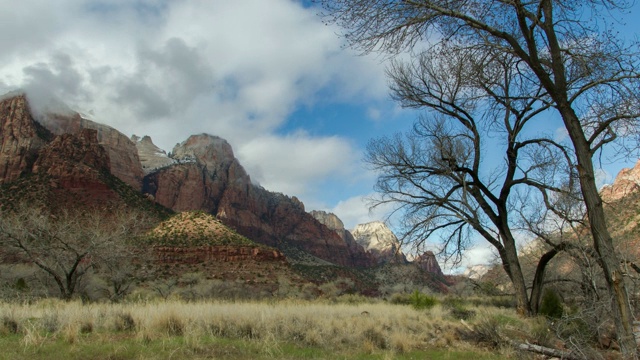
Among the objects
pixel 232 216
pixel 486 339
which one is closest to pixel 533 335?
pixel 486 339

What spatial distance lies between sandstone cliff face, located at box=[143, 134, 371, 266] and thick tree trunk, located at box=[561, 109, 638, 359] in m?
115

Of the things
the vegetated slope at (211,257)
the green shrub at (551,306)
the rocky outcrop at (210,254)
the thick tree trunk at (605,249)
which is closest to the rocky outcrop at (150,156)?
the vegetated slope at (211,257)

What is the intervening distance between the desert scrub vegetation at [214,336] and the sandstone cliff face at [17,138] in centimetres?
6552

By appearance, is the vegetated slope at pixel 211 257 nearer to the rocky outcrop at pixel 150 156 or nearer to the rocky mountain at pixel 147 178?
the rocky mountain at pixel 147 178

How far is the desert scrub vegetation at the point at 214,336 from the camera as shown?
6727 mm

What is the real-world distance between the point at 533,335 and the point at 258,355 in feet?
20.7

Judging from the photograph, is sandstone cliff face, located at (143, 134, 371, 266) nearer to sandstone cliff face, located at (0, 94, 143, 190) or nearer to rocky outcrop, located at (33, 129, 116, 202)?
sandstone cliff face, located at (0, 94, 143, 190)

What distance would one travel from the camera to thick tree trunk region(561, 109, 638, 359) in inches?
225

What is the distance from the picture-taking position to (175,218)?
5894cm

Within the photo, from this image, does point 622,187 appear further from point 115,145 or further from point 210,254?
point 115,145

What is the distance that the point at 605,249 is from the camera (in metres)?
5.95

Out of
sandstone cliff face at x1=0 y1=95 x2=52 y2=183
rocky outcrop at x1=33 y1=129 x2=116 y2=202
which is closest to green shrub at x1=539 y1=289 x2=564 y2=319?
rocky outcrop at x1=33 y1=129 x2=116 y2=202

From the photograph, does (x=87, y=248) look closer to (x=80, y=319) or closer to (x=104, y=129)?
(x=80, y=319)

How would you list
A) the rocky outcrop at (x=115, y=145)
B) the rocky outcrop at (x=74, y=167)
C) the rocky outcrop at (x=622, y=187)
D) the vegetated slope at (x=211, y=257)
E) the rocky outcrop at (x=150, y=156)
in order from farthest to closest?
the rocky outcrop at (x=150, y=156) → the rocky outcrop at (x=115, y=145) → the rocky outcrop at (x=74, y=167) → the vegetated slope at (x=211, y=257) → the rocky outcrop at (x=622, y=187)
